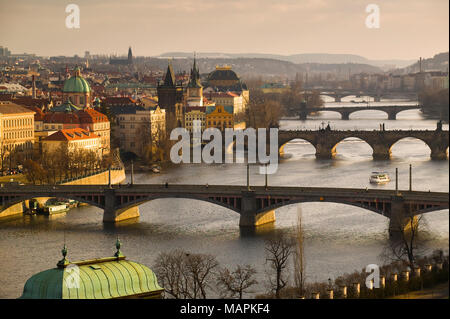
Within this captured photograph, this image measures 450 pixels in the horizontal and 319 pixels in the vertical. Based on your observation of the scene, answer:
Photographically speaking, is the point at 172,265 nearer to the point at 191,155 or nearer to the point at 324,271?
the point at 324,271

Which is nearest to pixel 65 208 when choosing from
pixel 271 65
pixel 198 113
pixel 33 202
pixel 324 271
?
pixel 33 202

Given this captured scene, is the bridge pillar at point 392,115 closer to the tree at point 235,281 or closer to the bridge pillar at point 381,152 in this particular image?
the bridge pillar at point 381,152

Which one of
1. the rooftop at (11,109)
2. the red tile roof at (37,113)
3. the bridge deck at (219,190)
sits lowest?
the bridge deck at (219,190)

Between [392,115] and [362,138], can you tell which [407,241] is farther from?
[392,115]

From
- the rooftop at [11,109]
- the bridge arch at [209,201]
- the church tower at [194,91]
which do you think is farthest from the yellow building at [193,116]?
the bridge arch at [209,201]

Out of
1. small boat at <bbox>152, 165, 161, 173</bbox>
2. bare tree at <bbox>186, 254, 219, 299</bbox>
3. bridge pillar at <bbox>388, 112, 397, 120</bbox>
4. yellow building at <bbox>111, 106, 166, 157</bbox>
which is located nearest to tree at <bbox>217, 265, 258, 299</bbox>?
bare tree at <bbox>186, 254, 219, 299</bbox>

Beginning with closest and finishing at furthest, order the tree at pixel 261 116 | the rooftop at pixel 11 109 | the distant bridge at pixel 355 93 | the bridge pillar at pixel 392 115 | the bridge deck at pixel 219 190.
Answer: the bridge deck at pixel 219 190 → the rooftop at pixel 11 109 → the tree at pixel 261 116 → the bridge pillar at pixel 392 115 → the distant bridge at pixel 355 93

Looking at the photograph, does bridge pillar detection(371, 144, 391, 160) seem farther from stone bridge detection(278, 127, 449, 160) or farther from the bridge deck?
the bridge deck
